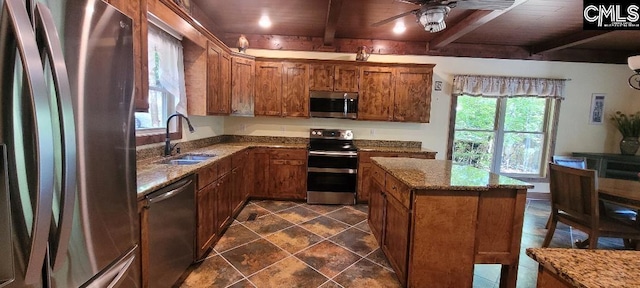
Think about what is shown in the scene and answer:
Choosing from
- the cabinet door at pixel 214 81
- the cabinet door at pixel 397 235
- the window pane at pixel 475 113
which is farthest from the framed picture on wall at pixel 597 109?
the cabinet door at pixel 214 81

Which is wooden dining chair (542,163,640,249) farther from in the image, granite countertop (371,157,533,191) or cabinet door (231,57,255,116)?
cabinet door (231,57,255,116)

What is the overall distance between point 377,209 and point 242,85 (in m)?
2.63

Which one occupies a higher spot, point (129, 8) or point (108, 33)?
point (129, 8)

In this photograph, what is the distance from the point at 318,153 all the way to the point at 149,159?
217cm

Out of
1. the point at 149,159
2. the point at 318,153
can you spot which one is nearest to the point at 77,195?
the point at 149,159

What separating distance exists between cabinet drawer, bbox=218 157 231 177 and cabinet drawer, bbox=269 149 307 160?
43.9 inches

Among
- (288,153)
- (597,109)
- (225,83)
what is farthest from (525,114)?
(225,83)

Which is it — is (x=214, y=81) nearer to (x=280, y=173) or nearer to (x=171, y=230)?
(x=280, y=173)

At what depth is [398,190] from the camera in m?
2.13

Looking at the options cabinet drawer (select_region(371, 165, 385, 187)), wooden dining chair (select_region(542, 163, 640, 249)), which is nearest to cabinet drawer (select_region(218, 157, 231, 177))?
cabinet drawer (select_region(371, 165, 385, 187))

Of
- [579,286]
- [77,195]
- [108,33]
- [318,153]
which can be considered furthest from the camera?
[318,153]

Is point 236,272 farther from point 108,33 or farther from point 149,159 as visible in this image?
point 108,33

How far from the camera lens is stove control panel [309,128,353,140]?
4.52m

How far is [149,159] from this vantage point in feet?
8.21
